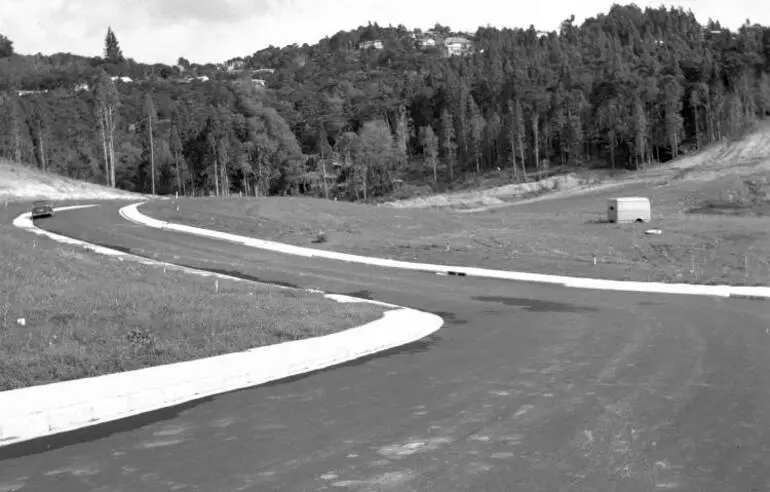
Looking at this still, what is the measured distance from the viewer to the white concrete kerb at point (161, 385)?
806cm

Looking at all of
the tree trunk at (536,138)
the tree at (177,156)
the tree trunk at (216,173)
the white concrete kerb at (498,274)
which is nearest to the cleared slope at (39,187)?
the white concrete kerb at (498,274)

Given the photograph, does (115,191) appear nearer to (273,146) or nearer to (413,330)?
(273,146)

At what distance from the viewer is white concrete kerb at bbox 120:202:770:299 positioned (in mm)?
24016

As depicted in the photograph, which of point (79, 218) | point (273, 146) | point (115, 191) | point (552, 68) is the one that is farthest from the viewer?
point (552, 68)

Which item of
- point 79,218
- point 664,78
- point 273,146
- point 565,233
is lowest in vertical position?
point 565,233

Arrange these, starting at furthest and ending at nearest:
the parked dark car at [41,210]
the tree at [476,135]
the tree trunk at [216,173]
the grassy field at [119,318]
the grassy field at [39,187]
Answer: the tree at [476,135]
the tree trunk at [216,173]
the grassy field at [39,187]
the parked dark car at [41,210]
the grassy field at [119,318]

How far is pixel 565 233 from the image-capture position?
45.9 metres

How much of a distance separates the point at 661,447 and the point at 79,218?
44147 millimetres

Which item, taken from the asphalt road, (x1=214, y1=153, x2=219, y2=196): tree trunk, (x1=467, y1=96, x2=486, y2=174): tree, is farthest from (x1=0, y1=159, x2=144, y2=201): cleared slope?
(x1=467, y1=96, x2=486, y2=174): tree

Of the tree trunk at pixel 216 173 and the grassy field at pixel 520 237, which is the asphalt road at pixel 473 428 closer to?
the grassy field at pixel 520 237

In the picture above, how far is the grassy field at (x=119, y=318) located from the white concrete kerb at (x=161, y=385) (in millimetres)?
509

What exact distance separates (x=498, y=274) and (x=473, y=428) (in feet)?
72.5

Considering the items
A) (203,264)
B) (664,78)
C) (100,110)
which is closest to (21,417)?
(203,264)

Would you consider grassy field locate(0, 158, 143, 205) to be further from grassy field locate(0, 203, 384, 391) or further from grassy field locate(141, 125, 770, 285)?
grassy field locate(0, 203, 384, 391)
